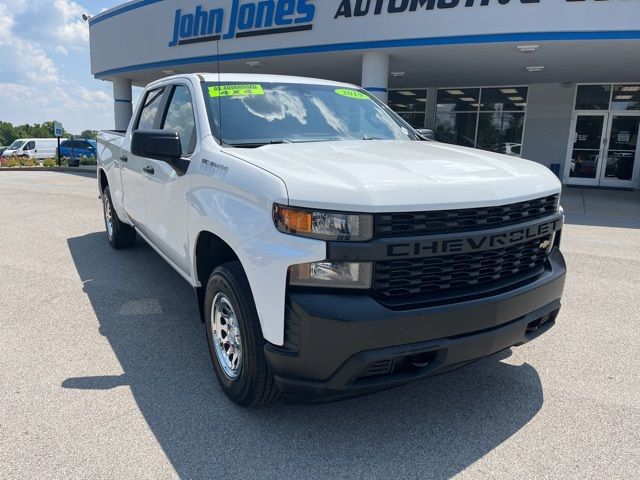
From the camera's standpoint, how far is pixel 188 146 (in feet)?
11.4

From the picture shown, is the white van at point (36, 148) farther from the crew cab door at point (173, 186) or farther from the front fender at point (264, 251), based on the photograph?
the front fender at point (264, 251)

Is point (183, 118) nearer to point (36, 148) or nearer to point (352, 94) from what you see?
point (352, 94)

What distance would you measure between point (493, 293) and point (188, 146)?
7.24 ft

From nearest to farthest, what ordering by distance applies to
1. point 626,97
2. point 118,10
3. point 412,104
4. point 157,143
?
point 157,143
point 626,97
point 118,10
point 412,104

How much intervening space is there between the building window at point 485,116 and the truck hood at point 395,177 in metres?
14.5

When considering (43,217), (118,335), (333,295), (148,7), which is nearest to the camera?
(333,295)

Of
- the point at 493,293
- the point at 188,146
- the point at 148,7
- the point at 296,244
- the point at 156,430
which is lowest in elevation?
the point at 156,430

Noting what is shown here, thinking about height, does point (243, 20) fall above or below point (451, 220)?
above

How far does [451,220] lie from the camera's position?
7.75 feet

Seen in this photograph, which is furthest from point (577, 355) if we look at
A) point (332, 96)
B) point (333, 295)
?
point (332, 96)

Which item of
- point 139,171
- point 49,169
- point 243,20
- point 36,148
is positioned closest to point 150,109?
point 139,171

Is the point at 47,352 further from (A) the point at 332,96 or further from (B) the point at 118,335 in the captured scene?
(A) the point at 332,96

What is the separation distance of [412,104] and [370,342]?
18370mm

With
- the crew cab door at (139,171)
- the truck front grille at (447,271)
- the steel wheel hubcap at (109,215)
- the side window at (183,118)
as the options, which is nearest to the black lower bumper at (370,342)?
the truck front grille at (447,271)
